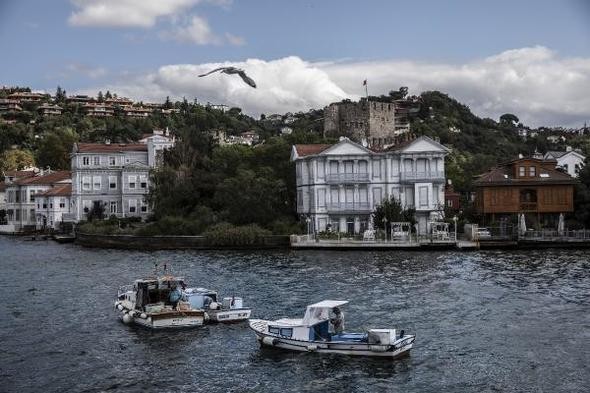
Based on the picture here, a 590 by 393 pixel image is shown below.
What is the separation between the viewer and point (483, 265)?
51.9m

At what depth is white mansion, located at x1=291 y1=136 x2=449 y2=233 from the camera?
75.1 metres

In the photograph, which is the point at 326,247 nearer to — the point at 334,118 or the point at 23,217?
the point at 334,118

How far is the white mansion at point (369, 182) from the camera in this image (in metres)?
75.1

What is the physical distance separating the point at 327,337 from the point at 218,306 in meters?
8.39

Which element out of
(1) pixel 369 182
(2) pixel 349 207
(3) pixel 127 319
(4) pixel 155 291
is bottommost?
(3) pixel 127 319

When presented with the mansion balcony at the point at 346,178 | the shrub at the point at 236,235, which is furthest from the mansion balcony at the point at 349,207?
the shrub at the point at 236,235

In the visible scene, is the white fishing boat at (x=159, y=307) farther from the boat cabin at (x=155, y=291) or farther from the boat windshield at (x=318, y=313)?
the boat windshield at (x=318, y=313)

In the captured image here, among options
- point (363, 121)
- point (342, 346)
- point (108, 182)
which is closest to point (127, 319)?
point (342, 346)

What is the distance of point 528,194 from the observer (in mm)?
72062

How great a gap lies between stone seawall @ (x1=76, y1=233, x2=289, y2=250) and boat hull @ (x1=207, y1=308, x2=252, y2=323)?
34.8 m

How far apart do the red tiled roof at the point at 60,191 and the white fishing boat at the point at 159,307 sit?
7349 centimetres

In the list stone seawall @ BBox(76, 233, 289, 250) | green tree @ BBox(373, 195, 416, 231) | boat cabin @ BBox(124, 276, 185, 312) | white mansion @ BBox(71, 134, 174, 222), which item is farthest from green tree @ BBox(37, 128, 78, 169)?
boat cabin @ BBox(124, 276, 185, 312)

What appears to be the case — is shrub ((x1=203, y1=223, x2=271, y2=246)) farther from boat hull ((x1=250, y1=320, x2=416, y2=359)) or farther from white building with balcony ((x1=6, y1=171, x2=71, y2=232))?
white building with balcony ((x1=6, y1=171, x2=71, y2=232))

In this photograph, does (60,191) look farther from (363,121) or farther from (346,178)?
(346,178)
